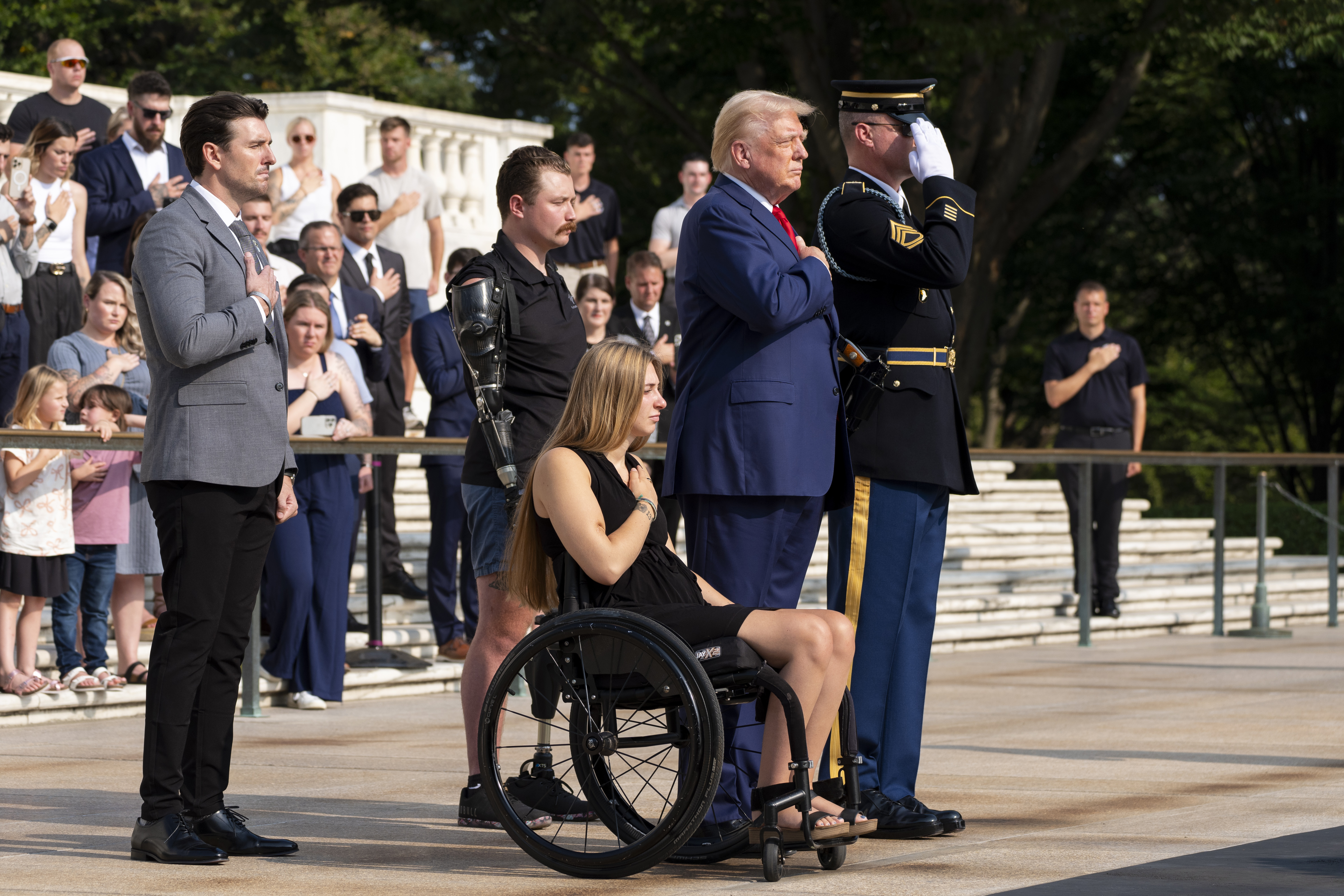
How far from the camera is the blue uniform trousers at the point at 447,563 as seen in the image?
383 inches

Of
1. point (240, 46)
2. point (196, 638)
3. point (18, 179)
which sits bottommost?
point (196, 638)

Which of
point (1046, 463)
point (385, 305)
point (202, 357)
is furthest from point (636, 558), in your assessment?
point (1046, 463)

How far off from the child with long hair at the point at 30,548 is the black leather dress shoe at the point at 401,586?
8.29 feet

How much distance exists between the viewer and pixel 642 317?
11344 mm

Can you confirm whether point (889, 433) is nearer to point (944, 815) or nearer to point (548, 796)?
point (944, 815)

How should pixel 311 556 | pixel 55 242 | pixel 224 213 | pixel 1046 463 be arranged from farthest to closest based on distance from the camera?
1. pixel 1046 463
2. pixel 55 242
3. pixel 311 556
4. pixel 224 213

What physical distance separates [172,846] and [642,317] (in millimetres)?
6600

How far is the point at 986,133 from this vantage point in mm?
19938

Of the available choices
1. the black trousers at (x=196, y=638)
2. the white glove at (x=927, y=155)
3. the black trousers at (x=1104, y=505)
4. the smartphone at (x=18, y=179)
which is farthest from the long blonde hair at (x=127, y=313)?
the black trousers at (x=1104, y=505)

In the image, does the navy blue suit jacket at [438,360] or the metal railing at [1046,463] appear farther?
the navy blue suit jacket at [438,360]

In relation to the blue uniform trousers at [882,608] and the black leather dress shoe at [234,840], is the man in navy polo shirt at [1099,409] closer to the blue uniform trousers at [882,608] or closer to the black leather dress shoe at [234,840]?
the blue uniform trousers at [882,608]

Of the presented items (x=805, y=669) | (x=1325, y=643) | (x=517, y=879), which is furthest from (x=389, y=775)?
(x=1325, y=643)

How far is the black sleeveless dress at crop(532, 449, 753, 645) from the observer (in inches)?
195

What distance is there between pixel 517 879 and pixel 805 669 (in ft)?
2.90
